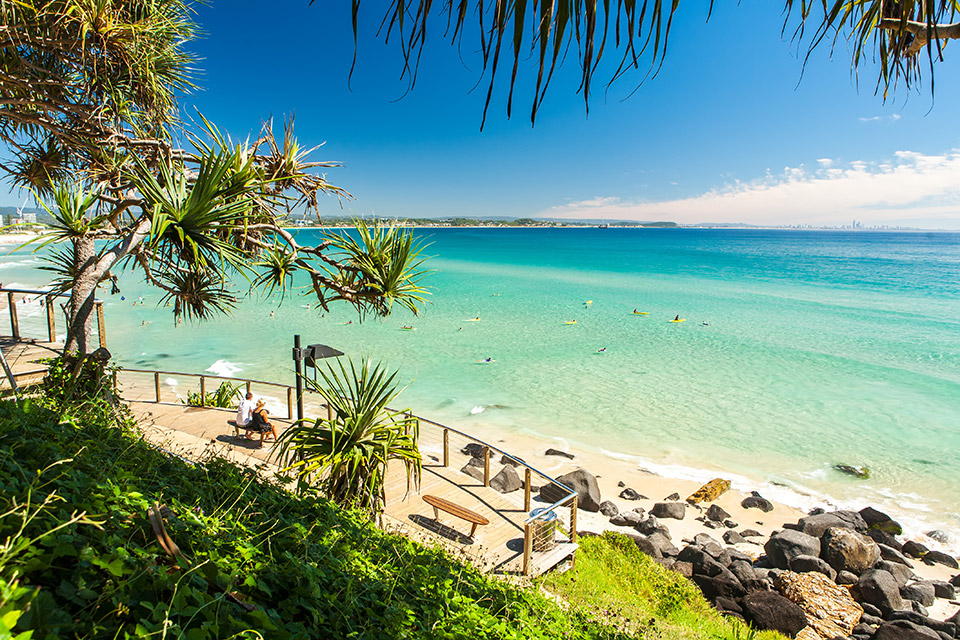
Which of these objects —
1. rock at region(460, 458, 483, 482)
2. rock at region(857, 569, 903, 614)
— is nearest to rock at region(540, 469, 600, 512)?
rock at region(460, 458, 483, 482)

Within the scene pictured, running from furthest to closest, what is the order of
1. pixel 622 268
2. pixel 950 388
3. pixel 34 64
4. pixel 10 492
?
pixel 622 268 → pixel 950 388 → pixel 34 64 → pixel 10 492

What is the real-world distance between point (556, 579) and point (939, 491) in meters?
12.2

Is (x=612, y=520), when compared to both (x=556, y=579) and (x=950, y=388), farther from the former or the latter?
(x=950, y=388)

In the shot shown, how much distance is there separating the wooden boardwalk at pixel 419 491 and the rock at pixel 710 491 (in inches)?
149

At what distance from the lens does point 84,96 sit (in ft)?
21.5

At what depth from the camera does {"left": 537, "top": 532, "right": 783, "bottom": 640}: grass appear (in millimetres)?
5776

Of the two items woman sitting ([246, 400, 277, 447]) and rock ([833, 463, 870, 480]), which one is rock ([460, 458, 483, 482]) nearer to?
woman sitting ([246, 400, 277, 447])

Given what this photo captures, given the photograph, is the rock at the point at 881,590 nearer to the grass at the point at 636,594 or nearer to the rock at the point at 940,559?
the rock at the point at 940,559

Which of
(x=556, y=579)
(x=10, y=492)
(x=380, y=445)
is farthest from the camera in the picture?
(x=556, y=579)

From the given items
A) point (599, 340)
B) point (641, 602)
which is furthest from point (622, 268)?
point (641, 602)

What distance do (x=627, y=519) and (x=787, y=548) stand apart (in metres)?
2.91

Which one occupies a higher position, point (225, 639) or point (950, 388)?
point (225, 639)

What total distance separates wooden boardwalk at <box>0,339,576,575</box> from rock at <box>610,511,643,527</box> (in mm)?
1865

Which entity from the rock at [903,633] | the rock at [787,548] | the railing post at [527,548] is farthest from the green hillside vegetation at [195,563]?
the rock at [787,548]
